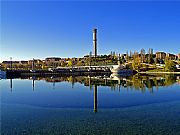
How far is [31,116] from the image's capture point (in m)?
12.1

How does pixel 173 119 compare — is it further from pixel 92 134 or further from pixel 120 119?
pixel 92 134

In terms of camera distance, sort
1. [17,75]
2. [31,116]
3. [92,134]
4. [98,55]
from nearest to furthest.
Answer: [92,134]
[31,116]
[17,75]
[98,55]

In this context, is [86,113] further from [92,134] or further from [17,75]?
[17,75]

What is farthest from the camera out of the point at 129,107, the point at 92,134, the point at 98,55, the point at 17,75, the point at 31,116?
the point at 98,55

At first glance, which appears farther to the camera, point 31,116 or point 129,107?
point 129,107

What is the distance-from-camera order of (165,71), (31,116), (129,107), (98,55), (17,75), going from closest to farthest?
(31,116) → (129,107) → (17,75) → (165,71) → (98,55)

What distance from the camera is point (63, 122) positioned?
10773mm

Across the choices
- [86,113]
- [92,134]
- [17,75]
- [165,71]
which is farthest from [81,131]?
[165,71]

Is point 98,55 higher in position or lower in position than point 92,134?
higher

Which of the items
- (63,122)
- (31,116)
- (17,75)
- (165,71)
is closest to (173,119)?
(63,122)

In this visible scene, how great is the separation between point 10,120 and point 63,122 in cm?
228

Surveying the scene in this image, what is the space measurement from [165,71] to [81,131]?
2156 inches

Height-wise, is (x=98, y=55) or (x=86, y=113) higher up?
(x=98, y=55)

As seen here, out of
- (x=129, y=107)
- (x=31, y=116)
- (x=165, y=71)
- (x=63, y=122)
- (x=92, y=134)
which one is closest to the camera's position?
(x=92, y=134)
